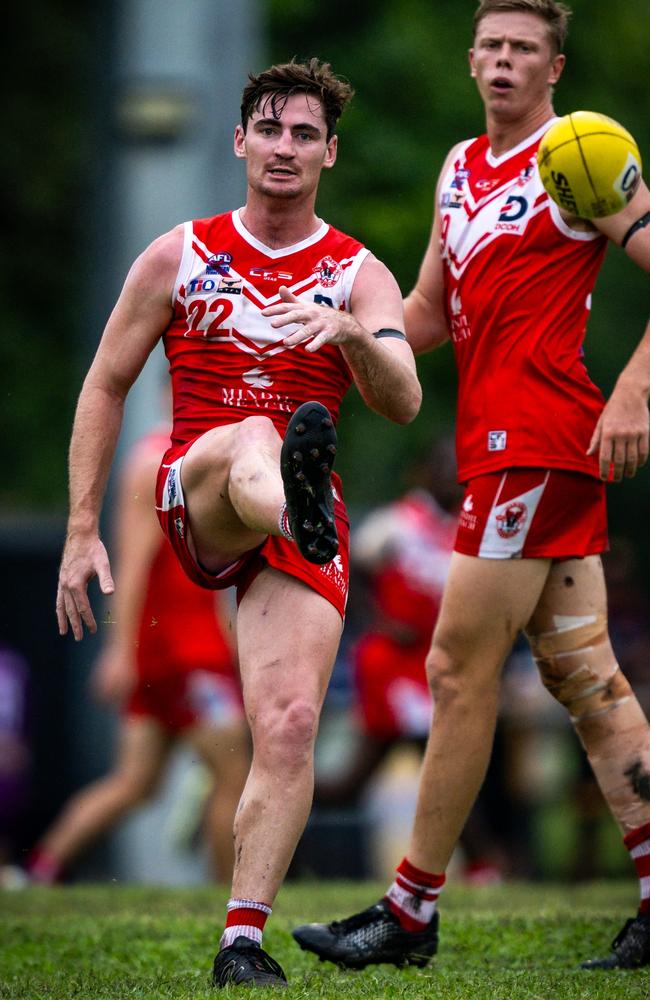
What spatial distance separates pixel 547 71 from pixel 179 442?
170 centimetres

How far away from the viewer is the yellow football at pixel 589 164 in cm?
566

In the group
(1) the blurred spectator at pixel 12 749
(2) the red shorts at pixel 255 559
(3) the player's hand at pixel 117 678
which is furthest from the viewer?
Result: (1) the blurred spectator at pixel 12 749

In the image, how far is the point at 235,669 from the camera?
34.7 ft

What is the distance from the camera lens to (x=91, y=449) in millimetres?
5793

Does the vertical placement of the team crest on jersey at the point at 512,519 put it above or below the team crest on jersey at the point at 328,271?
below

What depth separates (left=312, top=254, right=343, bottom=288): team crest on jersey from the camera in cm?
571

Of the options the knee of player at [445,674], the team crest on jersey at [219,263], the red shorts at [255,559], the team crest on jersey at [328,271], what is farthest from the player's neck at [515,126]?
the knee of player at [445,674]

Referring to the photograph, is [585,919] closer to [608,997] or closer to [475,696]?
[475,696]

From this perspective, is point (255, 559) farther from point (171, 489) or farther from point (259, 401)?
point (259, 401)

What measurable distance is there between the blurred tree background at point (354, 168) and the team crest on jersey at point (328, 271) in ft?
36.1

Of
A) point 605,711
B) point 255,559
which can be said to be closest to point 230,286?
point 255,559

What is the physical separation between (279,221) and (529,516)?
47.2 inches

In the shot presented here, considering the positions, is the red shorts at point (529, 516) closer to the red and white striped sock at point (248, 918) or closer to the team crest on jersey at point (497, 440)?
the team crest on jersey at point (497, 440)

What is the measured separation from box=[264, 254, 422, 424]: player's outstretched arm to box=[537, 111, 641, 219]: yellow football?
1.91 feet
